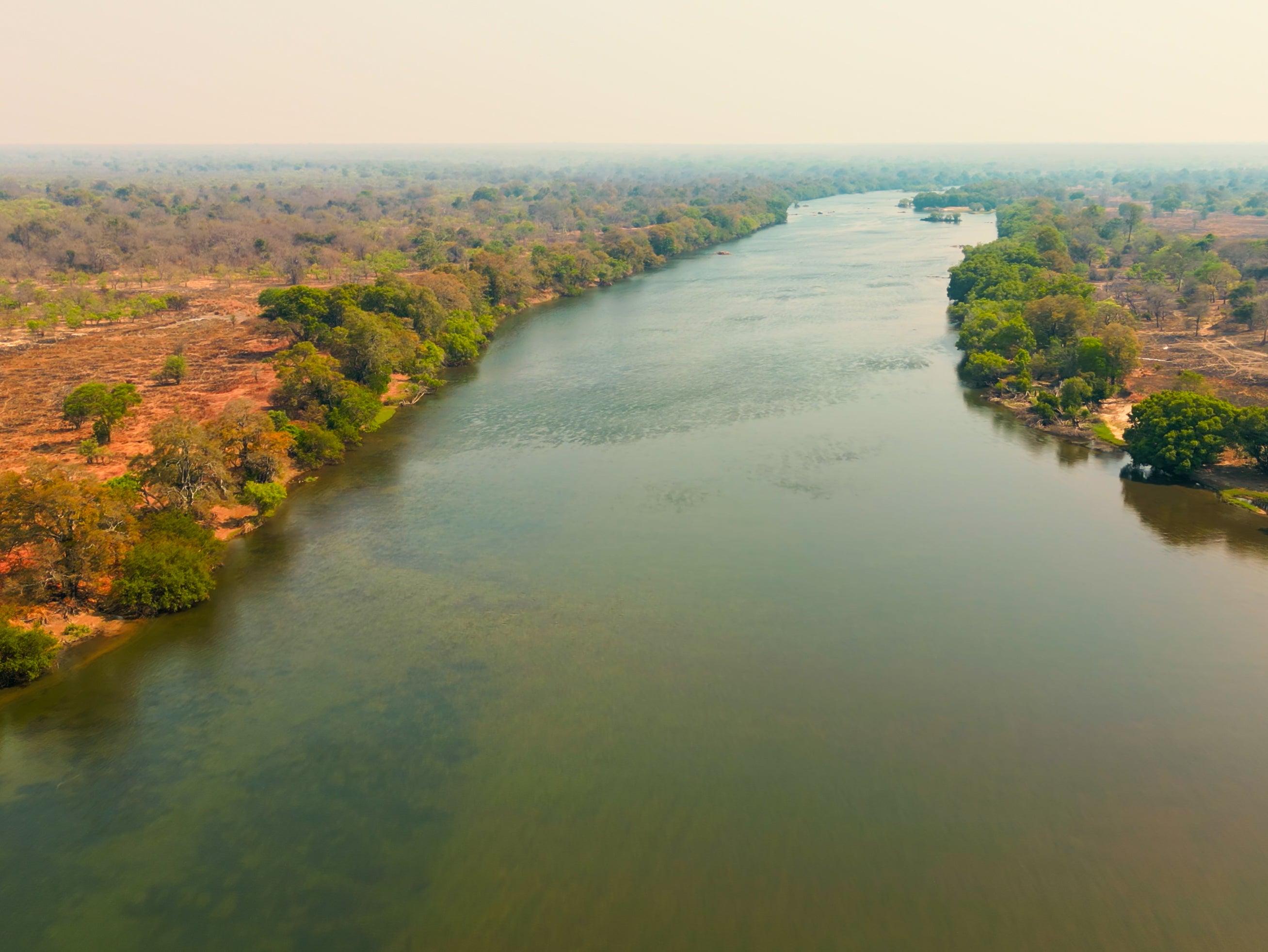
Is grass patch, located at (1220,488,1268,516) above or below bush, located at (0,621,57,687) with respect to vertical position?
above

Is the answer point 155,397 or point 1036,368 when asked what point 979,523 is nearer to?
point 1036,368

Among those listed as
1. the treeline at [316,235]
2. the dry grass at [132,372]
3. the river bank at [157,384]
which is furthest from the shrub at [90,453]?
the treeline at [316,235]

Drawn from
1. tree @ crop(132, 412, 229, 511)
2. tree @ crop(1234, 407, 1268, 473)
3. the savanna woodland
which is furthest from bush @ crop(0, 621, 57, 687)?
tree @ crop(1234, 407, 1268, 473)

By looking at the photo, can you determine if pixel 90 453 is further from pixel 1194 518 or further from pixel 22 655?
pixel 1194 518

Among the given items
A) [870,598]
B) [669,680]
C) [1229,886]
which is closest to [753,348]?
[870,598]

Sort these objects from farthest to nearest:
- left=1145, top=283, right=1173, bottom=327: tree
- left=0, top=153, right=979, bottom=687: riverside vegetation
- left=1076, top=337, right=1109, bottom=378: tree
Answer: left=1145, top=283, right=1173, bottom=327: tree → left=1076, top=337, right=1109, bottom=378: tree → left=0, top=153, right=979, bottom=687: riverside vegetation

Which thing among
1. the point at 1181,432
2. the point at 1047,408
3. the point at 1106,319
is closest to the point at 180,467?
the point at 1181,432

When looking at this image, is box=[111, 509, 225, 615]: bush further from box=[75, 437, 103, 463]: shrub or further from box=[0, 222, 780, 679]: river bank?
box=[75, 437, 103, 463]: shrub
